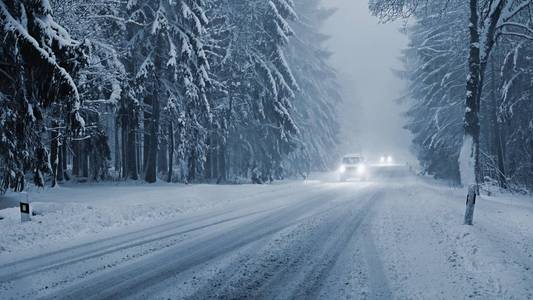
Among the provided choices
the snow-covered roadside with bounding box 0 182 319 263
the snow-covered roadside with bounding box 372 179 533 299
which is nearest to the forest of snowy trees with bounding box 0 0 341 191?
the snow-covered roadside with bounding box 0 182 319 263

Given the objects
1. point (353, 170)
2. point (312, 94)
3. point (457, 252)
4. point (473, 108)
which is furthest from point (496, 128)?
point (312, 94)

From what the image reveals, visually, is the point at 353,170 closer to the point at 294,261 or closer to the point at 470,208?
the point at 470,208

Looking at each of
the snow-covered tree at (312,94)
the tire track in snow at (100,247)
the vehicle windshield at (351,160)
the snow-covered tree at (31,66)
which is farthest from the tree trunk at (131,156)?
the snow-covered tree at (312,94)

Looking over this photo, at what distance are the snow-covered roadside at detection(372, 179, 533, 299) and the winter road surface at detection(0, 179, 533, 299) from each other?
0.02m

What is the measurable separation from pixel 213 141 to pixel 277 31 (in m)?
8.21

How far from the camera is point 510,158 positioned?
22328mm

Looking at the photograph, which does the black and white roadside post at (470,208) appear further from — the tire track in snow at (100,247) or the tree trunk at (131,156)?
the tree trunk at (131,156)

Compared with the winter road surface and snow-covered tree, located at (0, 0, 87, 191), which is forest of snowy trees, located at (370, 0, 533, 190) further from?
snow-covered tree, located at (0, 0, 87, 191)

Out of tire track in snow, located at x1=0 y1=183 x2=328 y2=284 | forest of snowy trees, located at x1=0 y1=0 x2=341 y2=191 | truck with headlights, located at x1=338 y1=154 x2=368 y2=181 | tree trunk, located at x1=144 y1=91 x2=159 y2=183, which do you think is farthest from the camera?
truck with headlights, located at x1=338 y1=154 x2=368 y2=181

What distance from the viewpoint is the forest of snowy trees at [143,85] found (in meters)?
8.88

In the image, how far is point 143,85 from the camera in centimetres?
1862

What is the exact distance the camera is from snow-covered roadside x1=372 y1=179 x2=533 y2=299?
17.0 ft

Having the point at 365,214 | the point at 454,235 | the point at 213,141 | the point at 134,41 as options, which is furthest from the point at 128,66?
the point at 454,235

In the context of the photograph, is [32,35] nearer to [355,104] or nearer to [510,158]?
[510,158]
